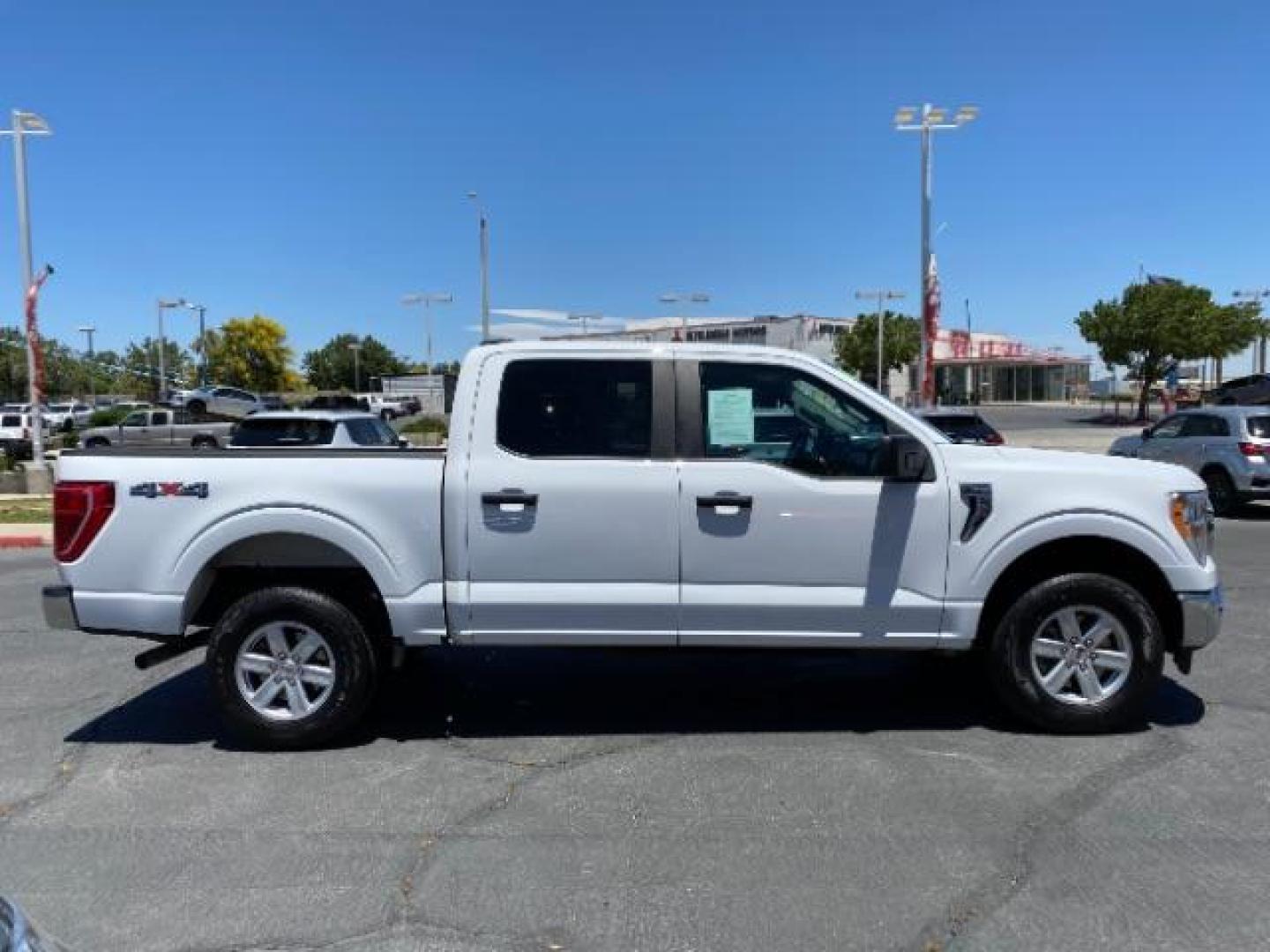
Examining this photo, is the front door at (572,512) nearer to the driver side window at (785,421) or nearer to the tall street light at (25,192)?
the driver side window at (785,421)

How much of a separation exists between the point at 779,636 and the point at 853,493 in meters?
0.78

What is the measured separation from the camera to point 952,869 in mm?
3799

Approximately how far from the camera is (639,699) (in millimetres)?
5902

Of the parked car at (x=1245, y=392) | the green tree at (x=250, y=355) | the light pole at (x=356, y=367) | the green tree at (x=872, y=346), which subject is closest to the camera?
the parked car at (x=1245, y=392)

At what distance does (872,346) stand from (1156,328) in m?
28.6

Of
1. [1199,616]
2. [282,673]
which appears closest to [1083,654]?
[1199,616]

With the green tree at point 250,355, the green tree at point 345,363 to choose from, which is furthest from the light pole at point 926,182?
the green tree at point 345,363

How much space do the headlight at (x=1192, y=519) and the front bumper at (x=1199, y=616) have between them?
0.18 metres

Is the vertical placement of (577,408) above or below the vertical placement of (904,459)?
above

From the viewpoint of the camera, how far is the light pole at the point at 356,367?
339 feet

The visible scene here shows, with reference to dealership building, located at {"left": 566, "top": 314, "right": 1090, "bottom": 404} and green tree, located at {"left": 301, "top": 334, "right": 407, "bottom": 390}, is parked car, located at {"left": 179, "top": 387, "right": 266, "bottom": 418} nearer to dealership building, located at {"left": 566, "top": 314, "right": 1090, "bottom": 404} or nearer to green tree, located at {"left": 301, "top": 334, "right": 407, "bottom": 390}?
dealership building, located at {"left": 566, "top": 314, "right": 1090, "bottom": 404}

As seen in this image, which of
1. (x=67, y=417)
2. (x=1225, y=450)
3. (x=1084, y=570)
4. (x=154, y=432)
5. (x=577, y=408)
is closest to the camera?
(x=577, y=408)

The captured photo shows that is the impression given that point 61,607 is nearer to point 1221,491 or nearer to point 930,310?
point 1221,491

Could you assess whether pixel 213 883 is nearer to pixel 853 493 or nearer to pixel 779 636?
pixel 779 636
